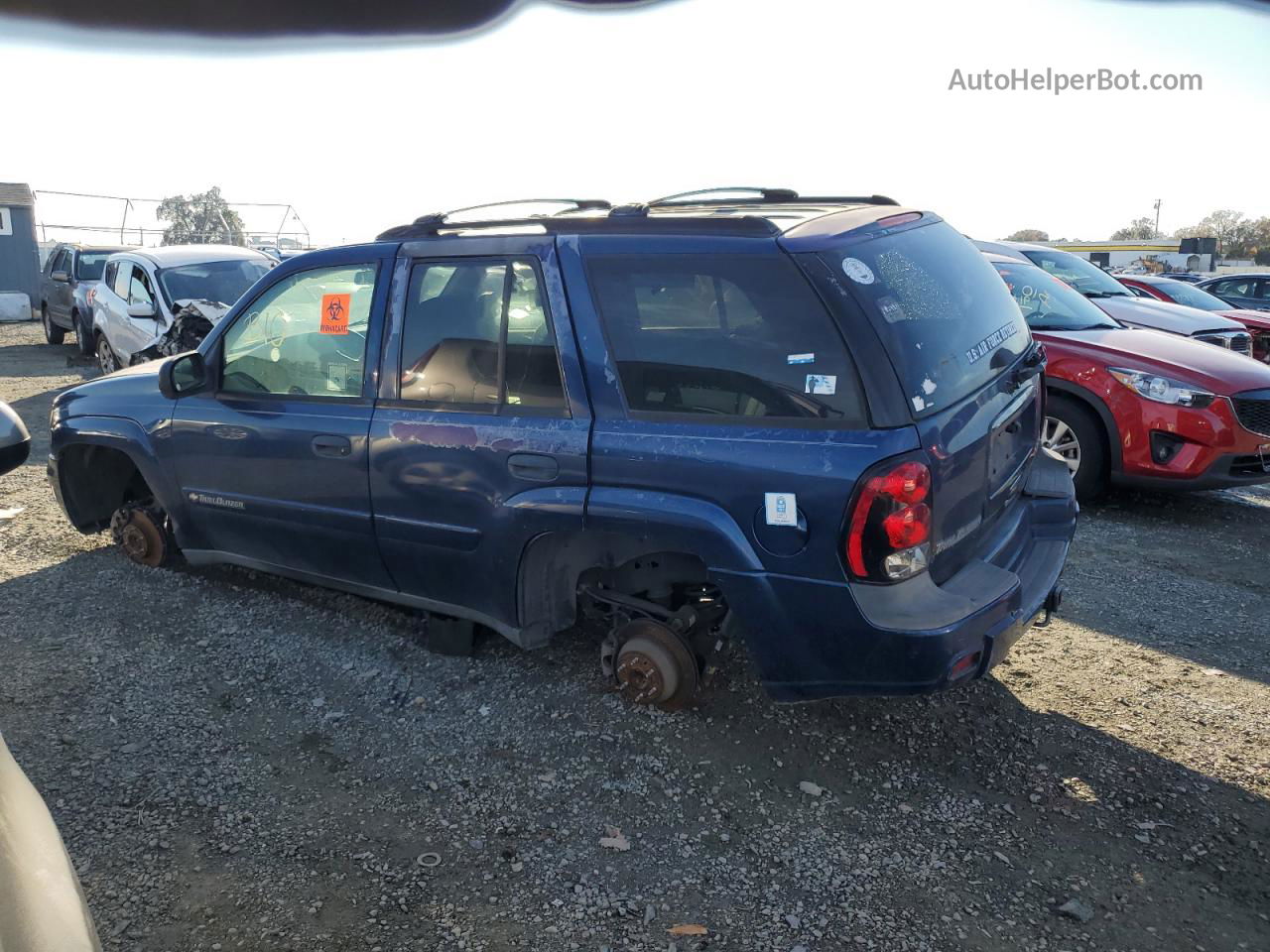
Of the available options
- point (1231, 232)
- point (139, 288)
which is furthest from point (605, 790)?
point (1231, 232)

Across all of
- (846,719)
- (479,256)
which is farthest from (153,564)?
(846,719)

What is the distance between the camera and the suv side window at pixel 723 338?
307cm

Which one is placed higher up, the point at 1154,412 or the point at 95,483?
the point at 1154,412

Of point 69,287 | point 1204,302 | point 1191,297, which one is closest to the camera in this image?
point 1204,302

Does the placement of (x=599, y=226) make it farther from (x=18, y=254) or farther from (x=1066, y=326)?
(x=18, y=254)

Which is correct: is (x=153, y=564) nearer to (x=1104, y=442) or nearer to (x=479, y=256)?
(x=479, y=256)

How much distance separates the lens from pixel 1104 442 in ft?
21.6

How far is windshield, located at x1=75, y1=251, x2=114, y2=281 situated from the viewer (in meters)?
16.2

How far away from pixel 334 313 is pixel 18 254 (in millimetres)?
23392

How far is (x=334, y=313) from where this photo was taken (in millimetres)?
4199

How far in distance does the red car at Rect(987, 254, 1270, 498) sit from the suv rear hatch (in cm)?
296

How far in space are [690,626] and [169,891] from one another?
6.14ft

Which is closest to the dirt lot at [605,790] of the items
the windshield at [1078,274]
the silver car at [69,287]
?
the windshield at [1078,274]

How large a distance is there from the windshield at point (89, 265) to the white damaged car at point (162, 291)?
491 centimetres
